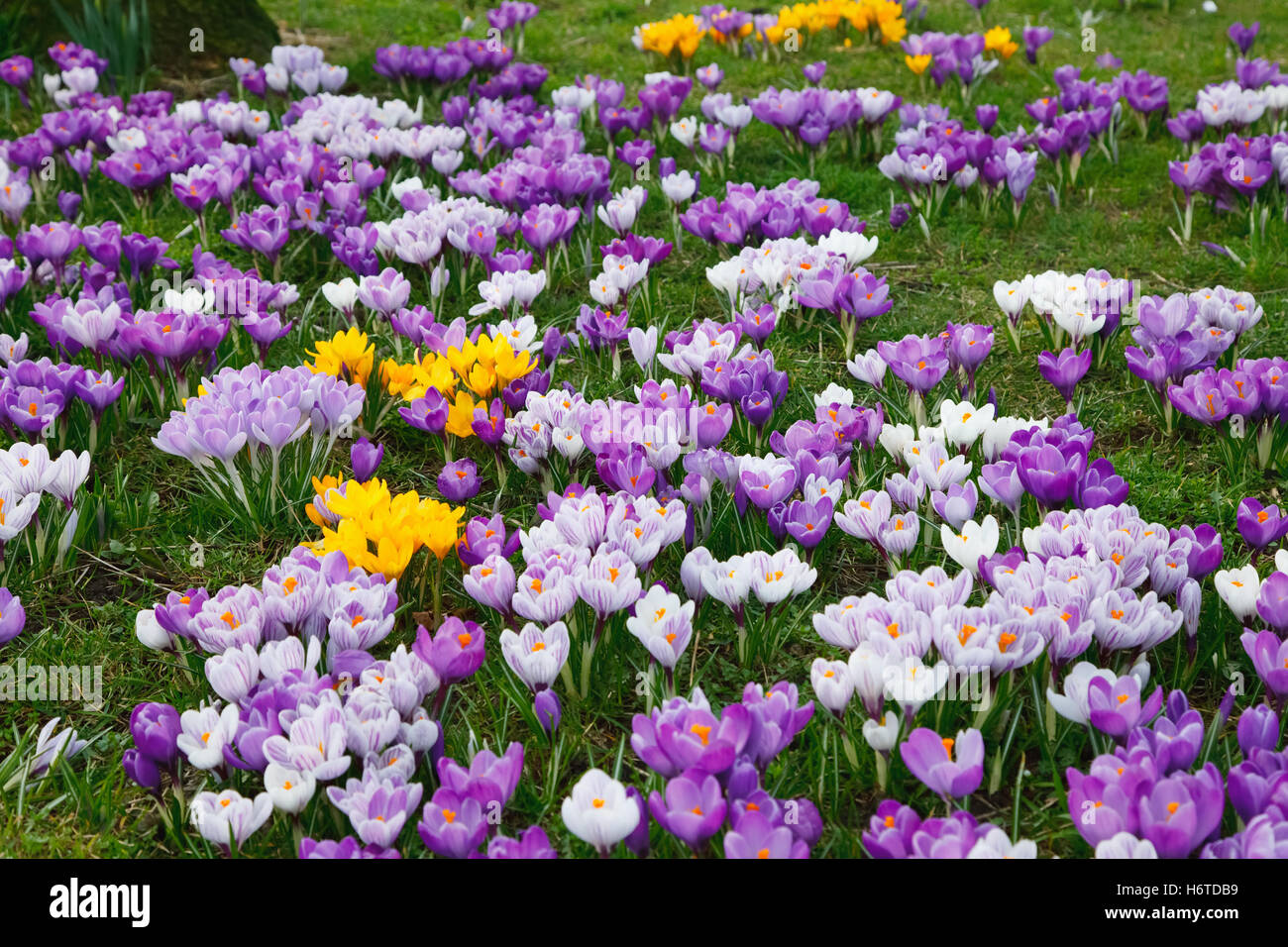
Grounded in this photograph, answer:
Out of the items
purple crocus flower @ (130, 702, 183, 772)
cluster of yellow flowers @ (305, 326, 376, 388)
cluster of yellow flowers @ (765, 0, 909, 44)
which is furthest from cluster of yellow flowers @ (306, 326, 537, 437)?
cluster of yellow flowers @ (765, 0, 909, 44)

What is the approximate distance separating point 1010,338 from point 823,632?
2.17 meters

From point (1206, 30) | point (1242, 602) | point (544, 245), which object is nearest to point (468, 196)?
point (544, 245)

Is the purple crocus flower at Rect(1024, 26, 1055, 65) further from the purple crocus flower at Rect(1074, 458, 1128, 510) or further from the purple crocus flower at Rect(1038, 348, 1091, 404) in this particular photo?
the purple crocus flower at Rect(1074, 458, 1128, 510)

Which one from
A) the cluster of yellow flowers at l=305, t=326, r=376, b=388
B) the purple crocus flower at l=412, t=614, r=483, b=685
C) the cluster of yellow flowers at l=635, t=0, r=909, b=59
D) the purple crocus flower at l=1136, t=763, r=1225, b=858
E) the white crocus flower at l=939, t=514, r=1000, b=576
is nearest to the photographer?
the purple crocus flower at l=1136, t=763, r=1225, b=858

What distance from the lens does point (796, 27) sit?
25.2 ft

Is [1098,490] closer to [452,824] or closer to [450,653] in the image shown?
[450,653]

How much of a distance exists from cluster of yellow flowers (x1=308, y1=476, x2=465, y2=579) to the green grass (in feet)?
0.85

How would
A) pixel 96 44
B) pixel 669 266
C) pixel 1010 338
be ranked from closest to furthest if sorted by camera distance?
1. pixel 1010 338
2. pixel 669 266
3. pixel 96 44

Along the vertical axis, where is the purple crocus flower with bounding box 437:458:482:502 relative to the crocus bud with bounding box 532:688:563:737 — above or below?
above

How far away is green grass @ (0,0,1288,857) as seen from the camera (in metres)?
2.23

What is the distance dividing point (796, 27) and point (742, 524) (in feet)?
18.9

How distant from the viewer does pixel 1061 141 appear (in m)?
5.30

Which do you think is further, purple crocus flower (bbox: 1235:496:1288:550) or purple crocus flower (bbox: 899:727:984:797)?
purple crocus flower (bbox: 1235:496:1288:550)

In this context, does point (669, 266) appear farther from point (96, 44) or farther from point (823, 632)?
point (96, 44)
